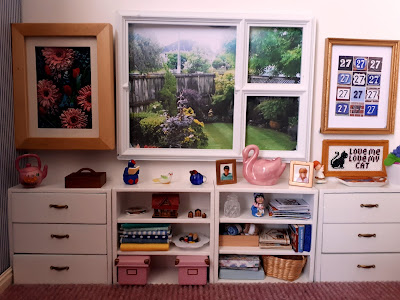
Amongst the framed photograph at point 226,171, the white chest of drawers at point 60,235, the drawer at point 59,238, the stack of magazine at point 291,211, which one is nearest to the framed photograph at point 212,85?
the framed photograph at point 226,171

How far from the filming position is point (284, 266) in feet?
7.24

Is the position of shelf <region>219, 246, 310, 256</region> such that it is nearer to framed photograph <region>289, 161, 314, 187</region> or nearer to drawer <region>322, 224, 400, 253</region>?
drawer <region>322, 224, 400, 253</region>

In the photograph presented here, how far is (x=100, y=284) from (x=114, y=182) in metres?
0.64

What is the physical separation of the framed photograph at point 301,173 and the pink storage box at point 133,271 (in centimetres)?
105

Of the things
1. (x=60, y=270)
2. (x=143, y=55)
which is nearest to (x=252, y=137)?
(x=143, y=55)

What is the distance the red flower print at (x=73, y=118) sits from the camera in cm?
225

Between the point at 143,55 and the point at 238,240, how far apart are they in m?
1.35

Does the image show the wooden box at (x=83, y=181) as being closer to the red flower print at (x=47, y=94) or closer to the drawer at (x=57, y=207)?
the drawer at (x=57, y=207)

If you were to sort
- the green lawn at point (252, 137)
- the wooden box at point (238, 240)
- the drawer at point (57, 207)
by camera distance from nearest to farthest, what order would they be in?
the drawer at point (57, 207)
the wooden box at point (238, 240)
the green lawn at point (252, 137)

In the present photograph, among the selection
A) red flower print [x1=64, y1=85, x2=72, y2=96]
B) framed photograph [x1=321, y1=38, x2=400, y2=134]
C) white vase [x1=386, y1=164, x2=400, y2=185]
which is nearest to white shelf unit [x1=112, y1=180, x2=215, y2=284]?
red flower print [x1=64, y1=85, x2=72, y2=96]

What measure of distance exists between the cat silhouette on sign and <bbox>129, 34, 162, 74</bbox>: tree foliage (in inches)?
52.8

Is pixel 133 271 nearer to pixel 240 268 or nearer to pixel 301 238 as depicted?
pixel 240 268

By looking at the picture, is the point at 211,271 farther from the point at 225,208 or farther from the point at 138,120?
the point at 138,120

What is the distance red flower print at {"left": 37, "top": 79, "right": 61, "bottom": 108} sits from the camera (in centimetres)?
223
